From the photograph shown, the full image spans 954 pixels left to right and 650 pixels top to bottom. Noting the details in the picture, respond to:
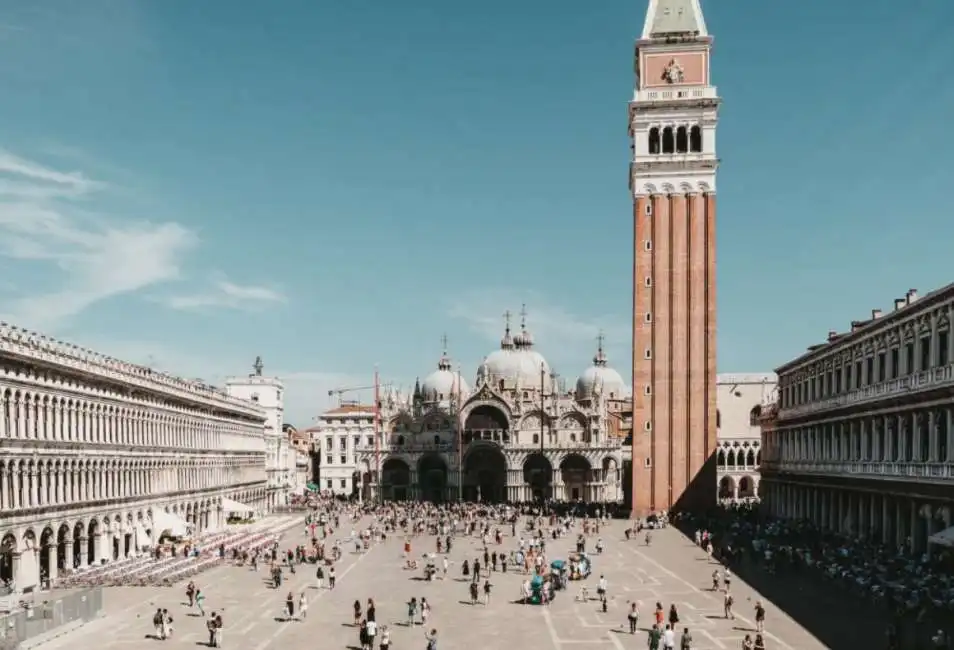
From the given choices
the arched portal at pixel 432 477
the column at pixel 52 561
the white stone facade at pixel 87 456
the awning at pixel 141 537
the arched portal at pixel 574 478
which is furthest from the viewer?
the arched portal at pixel 432 477

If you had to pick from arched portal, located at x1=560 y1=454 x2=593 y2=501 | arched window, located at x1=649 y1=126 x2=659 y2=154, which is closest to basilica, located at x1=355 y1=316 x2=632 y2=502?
arched portal, located at x1=560 y1=454 x2=593 y2=501

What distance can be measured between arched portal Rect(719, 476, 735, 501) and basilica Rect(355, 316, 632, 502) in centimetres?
1190

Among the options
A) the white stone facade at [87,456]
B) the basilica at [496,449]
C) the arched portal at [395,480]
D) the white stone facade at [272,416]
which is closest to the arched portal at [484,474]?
the basilica at [496,449]

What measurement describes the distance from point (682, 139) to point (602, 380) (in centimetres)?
6117

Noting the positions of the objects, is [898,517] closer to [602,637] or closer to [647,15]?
[602,637]

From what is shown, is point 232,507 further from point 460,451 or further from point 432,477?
point 432,477

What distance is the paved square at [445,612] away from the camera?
3566 centimetres

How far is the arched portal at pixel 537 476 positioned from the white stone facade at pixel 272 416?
28.9m

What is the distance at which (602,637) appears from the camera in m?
36.2

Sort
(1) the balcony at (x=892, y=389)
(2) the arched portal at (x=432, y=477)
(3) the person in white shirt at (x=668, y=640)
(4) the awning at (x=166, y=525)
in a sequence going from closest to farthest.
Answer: (3) the person in white shirt at (x=668, y=640), (1) the balcony at (x=892, y=389), (4) the awning at (x=166, y=525), (2) the arched portal at (x=432, y=477)

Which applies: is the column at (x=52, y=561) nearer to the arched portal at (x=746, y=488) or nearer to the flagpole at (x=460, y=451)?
the flagpole at (x=460, y=451)

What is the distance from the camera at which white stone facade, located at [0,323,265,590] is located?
1891 inches

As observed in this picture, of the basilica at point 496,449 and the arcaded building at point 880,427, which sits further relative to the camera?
Answer: the basilica at point 496,449

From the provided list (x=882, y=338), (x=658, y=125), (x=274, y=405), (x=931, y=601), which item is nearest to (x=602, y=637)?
(x=931, y=601)
